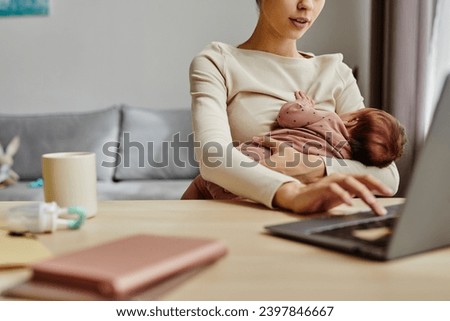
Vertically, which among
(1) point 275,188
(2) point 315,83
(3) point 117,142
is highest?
(2) point 315,83

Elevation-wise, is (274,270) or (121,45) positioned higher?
(121,45)

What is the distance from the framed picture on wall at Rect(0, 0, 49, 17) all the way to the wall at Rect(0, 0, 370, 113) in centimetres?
4

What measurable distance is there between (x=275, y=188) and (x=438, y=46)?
1.99 meters

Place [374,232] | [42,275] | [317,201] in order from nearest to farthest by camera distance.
Result: 1. [42,275]
2. [374,232]
3. [317,201]

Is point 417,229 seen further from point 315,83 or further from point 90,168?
point 315,83

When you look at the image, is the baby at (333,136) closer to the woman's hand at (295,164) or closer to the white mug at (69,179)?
the woman's hand at (295,164)

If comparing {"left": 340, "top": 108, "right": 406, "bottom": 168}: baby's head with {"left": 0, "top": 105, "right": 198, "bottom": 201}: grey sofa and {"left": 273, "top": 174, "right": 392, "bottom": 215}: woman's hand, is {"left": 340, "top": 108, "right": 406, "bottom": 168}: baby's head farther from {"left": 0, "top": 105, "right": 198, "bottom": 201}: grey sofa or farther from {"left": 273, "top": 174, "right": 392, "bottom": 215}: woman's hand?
{"left": 0, "top": 105, "right": 198, "bottom": 201}: grey sofa

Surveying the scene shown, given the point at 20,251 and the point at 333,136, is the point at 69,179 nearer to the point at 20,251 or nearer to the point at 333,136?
the point at 20,251

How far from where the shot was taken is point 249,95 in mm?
1239

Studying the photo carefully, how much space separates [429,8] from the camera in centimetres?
251

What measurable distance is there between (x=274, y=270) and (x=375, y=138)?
0.69 meters

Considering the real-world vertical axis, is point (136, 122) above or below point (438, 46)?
below

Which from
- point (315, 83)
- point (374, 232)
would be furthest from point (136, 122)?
point (374, 232)

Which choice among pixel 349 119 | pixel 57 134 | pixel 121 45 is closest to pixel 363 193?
pixel 349 119
